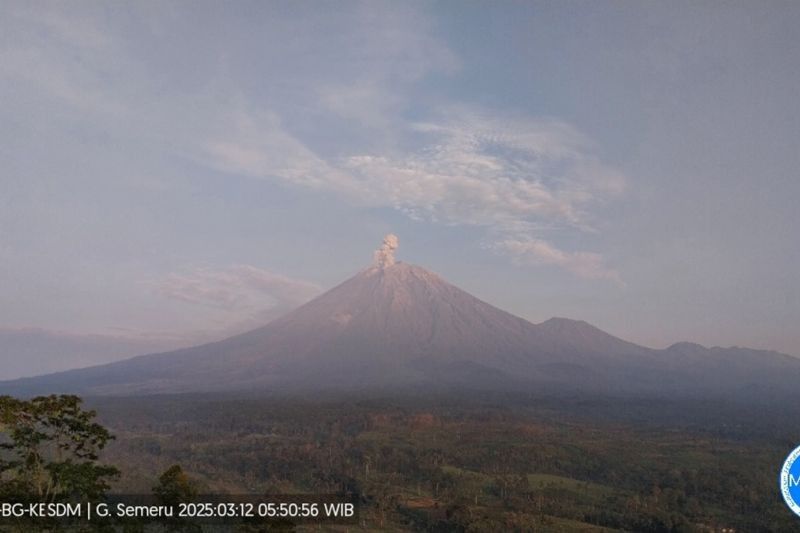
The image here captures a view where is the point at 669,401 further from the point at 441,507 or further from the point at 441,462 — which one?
the point at 441,507

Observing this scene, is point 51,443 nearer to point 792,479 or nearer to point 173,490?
point 173,490

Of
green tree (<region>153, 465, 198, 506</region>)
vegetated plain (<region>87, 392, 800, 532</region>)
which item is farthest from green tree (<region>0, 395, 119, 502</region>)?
vegetated plain (<region>87, 392, 800, 532</region>)

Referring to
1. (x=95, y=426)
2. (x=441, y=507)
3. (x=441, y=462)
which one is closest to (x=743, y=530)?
(x=441, y=507)

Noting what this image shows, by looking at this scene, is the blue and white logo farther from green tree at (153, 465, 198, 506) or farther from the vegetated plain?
the vegetated plain

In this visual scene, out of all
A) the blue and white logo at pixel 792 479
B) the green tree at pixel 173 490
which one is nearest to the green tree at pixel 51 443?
the green tree at pixel 173 490

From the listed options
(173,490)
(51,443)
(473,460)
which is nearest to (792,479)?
(173,490)

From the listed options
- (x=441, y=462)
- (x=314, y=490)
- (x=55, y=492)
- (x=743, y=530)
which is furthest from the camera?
(x=441, y=462)
